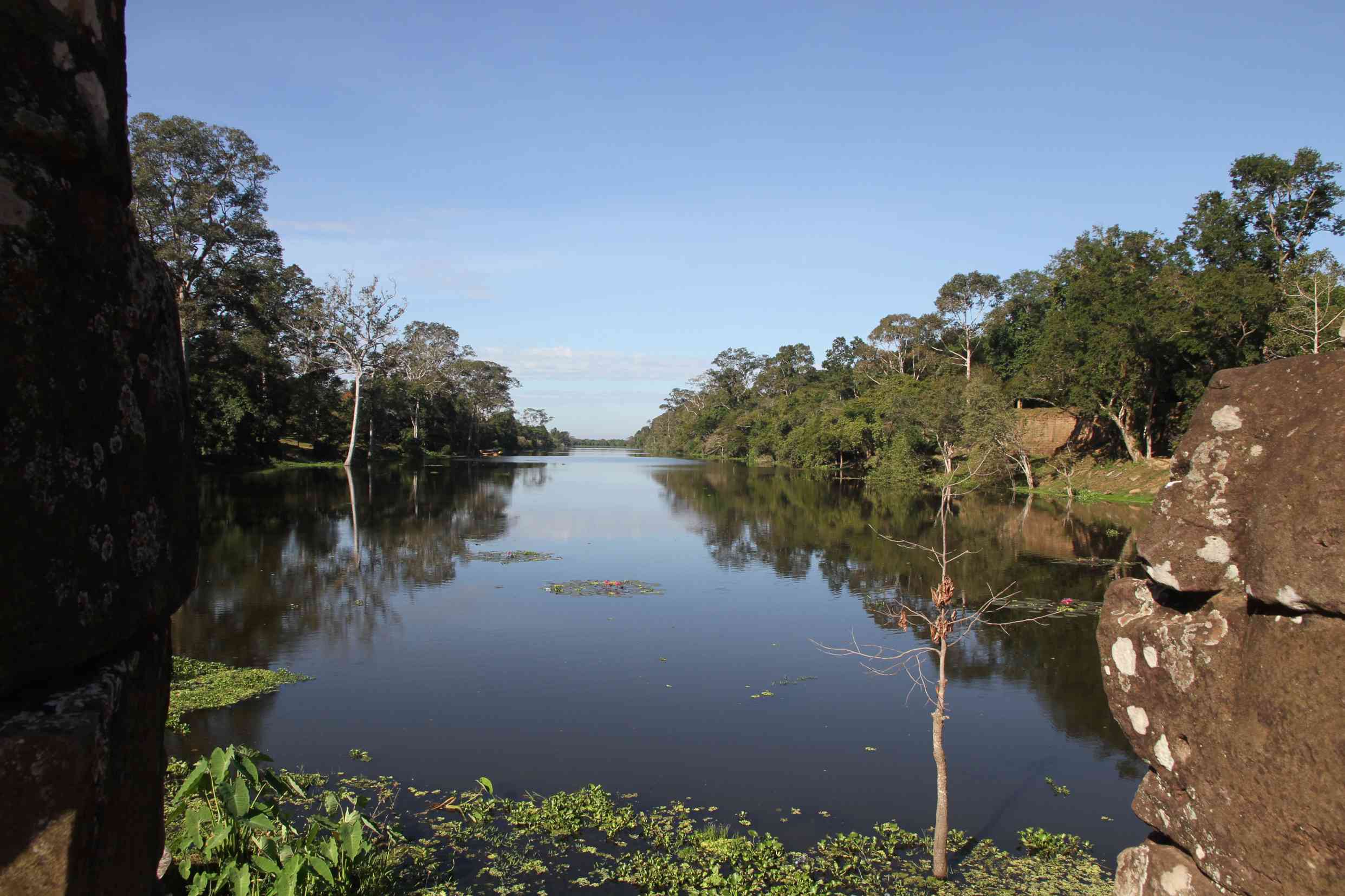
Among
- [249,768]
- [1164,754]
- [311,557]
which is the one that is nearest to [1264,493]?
[1164,754]

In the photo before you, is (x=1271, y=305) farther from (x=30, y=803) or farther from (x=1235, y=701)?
(x=30, y=803)

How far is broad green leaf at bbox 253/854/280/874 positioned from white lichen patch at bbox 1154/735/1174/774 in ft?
13.6

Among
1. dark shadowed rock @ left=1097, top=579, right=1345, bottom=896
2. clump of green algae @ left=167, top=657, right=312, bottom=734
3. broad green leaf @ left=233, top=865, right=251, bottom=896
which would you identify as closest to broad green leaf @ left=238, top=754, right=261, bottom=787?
broad green leaf @ left=233, top=865, right=251, bottom=896

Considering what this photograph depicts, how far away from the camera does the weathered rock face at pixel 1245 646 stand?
235 cm

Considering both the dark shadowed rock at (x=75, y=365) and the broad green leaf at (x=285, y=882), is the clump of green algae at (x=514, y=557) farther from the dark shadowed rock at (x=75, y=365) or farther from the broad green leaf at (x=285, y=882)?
the dark shadowed rock at (x=75, y=365)

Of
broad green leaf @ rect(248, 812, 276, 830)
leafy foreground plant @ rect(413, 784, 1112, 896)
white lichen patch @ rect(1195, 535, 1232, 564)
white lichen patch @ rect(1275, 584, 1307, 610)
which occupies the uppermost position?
white lichen patch @ rect(1195, 535, 1232, 564)

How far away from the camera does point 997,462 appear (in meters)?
39.4

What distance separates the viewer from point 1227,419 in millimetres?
2875

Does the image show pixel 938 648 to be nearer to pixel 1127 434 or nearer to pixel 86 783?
pixel 86 783

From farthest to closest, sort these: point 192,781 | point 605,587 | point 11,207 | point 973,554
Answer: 1. point 973,554
2. point 605,587
3. point 192,781
4. point 11,207

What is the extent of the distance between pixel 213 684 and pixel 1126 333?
36.3 m

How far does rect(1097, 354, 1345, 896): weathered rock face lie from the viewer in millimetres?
2348

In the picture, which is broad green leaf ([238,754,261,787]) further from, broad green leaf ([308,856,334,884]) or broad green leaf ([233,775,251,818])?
broad green leaf ([308,856,334,884])

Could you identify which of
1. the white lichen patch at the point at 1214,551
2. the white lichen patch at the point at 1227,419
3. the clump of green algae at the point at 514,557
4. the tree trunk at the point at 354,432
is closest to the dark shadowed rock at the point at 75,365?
the white lichen patch at the point at 1214,551
